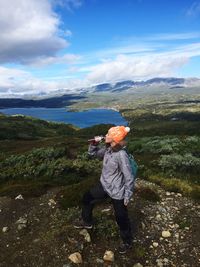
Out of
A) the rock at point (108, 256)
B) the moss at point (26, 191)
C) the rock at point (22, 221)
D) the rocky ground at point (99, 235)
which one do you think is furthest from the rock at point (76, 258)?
the moss at point (26, 191)

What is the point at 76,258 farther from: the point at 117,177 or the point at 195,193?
the point at 195,193

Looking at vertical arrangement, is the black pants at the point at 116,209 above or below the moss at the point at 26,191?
above

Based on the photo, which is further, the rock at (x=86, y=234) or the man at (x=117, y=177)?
the rock at (x=86, y=234)

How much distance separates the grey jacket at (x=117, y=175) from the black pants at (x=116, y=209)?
0.89ft

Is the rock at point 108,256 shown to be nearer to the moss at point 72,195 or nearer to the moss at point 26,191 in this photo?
the moss at point 72,195

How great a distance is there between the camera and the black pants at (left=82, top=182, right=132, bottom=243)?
10.1 m

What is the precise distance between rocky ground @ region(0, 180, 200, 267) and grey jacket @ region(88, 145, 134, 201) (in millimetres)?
1891

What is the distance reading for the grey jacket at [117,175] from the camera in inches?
380

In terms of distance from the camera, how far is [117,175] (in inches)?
393

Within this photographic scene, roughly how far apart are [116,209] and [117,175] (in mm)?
987

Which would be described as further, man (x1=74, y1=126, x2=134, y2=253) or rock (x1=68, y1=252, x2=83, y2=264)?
rock (x1=68, y1=252, x2=83, y2=264)

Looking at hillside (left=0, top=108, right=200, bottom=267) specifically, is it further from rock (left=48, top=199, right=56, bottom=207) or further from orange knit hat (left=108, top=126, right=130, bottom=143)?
orange knit hat (left=108, top=126, right=130, bottom=143)

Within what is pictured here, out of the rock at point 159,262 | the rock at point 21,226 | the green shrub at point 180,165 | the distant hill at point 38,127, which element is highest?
the rock at point 21,226

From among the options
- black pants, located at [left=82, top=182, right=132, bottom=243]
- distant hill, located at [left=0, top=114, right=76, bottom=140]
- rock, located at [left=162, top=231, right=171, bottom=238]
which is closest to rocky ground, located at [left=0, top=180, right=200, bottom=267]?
rock, located at [left=162, top=231, right=171, bottom=238]
